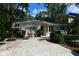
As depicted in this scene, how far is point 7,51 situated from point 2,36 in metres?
0.55

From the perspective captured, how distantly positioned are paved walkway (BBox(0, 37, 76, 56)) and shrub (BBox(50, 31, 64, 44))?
210 millimetres

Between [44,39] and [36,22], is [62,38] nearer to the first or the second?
[44,39]

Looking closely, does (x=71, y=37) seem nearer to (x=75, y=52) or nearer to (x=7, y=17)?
(x=75, y=52)

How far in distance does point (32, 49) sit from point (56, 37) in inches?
36.3

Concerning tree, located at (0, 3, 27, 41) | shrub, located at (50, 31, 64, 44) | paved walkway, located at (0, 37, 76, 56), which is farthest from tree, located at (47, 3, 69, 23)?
tree, located at (0, 3, 27, 41)

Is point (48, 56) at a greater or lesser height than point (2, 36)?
lesser

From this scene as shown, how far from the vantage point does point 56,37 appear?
23.1 ft

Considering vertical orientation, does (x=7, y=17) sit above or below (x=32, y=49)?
above

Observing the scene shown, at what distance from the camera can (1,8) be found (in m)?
6.78

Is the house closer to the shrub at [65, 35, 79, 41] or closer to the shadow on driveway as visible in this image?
the shrub at [65, 35, 79, 41]

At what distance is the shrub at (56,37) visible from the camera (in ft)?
22.6

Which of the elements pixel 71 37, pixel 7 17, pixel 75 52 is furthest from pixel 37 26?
pixel 75 52

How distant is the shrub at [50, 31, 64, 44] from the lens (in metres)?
6.90

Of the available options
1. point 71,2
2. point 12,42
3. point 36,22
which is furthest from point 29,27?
point 71,2
